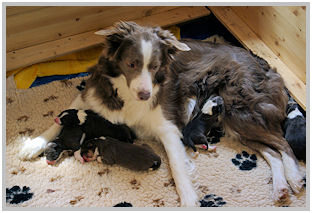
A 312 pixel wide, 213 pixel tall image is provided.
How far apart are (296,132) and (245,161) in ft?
1.56

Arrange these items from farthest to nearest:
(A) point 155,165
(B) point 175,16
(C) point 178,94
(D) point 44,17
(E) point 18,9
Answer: (B) point 175,16 < (D) point 44,17 < (E) point 18,9 < (C) point 178,94 < (A) point 155,165

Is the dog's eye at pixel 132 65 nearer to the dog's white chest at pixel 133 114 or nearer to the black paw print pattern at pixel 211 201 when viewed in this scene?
the dog's white chest at pixel 133 114

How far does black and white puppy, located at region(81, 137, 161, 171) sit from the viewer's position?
284 centimetres

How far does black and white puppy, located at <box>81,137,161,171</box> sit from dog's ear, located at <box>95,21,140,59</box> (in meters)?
0.69

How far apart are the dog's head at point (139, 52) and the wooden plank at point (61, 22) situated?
46.6 inches

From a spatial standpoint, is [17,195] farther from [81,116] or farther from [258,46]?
[258,46]

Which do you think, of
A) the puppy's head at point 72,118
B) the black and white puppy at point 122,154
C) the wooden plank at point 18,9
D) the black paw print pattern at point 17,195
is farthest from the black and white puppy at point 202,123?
the wooden plank at point 18,9

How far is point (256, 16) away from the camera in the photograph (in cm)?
394

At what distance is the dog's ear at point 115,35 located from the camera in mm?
2705

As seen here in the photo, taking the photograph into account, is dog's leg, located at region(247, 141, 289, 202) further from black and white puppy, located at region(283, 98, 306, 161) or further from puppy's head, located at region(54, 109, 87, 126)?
puppy's head, located at region(54, 109, 87, 126)

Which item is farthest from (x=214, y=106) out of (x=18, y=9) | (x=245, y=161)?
(x=18, y=9)

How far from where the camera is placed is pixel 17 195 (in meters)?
2.77

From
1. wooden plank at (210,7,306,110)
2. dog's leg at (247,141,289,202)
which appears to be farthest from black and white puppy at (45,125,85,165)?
wooden plank at (210,7,306,110)

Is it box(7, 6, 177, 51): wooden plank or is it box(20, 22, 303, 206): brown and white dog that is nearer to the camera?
box(20, 22, 303, 206): brown and white dog
